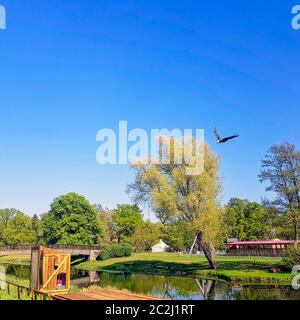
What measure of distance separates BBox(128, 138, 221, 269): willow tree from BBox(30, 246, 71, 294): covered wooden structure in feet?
57.1

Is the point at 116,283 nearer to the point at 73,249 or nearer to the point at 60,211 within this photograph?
the point at 73,249

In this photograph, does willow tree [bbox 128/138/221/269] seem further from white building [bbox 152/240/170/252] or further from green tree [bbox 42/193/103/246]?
white building [bbox 152/240/170/252]

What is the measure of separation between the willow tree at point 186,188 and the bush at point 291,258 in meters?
6.75

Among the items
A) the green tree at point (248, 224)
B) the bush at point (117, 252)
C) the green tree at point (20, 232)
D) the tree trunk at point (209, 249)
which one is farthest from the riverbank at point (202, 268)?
the green tree at point (248, 224)

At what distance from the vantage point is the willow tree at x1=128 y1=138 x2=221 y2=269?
35531 millimetres

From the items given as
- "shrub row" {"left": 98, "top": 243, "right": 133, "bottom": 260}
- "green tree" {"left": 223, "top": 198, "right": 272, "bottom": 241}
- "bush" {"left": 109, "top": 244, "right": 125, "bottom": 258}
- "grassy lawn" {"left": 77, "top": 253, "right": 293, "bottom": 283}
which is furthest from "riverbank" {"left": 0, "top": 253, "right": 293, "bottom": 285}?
"green tree" {"left": 223, "top": 198, "right": 272, "bottom": 241}

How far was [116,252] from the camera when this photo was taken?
52.4m

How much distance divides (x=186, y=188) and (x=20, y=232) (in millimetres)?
41244

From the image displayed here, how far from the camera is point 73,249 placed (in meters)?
51.3

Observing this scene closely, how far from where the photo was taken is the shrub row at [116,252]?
5234 cm

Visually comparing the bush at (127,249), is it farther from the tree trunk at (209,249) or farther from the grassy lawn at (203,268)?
the tree trunk at (209,249)

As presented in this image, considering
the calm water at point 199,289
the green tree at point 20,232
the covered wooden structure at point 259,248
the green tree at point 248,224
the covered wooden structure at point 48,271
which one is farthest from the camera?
the green tree at point 248,224
